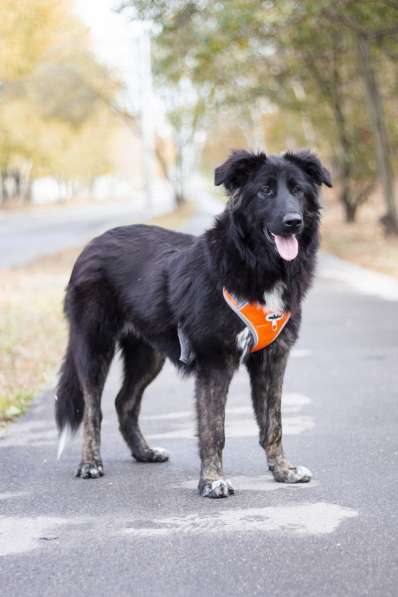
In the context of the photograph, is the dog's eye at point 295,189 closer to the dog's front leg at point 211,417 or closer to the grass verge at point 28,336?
the dog's front leg at point 211,417

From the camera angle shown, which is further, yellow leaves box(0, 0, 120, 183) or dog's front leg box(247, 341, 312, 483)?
yellow leaves box(0, 0, 120, 183)

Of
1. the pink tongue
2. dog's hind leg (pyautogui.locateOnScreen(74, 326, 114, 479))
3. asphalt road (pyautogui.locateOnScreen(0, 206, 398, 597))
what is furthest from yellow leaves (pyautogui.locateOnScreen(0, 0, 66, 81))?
the pink tongue

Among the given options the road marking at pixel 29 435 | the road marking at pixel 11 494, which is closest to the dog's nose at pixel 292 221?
the road marking at pixel 11 494

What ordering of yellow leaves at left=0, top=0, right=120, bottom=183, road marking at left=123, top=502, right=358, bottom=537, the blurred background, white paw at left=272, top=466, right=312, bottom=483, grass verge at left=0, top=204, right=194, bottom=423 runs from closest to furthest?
road marking at left=123, top=502, right=358, bottom=537, white paw at left=272, top=466, right=312, bottom=483, grass verge at left=0, top=204, right=194, bottom=423, the blurred background, yellow leaves at left=0, top=0, right=120, bottom=183

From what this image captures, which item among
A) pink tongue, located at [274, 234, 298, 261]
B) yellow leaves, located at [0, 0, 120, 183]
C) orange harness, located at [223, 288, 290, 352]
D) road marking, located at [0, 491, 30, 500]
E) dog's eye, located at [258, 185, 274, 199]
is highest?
yellow leaves, located at [0, 0, 120, 183]

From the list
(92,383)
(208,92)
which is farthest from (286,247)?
(208,92)

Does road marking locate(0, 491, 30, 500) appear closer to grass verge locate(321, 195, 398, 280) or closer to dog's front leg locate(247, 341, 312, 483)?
dog's front leg locate(247, 341, 312, 483)

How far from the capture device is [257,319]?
5.08 meters

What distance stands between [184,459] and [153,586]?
2.25 meters

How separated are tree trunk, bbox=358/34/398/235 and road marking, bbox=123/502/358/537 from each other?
1918 cm

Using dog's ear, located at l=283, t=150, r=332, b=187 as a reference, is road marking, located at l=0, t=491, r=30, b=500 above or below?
below

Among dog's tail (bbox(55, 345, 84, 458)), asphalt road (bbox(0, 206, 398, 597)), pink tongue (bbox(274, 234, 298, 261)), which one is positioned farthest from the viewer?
dog's tail (bbox(55, 345, 84, 458))

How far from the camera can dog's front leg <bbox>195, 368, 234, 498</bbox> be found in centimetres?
512

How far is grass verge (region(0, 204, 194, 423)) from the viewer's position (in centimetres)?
836
